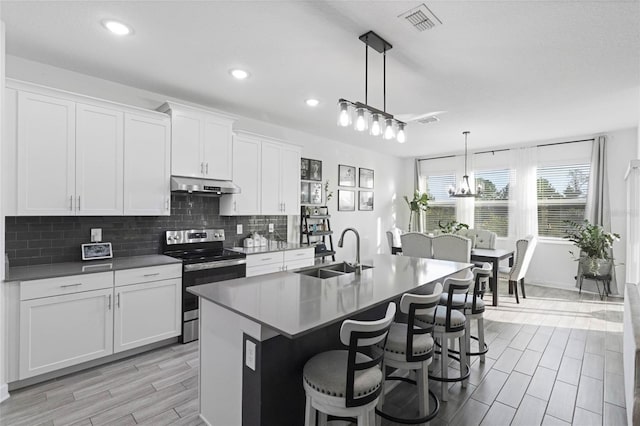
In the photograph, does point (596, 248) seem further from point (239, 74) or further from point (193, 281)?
point (193, 281)

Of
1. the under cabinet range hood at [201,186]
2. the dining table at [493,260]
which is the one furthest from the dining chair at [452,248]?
the under cabinet range hood at [201,186]

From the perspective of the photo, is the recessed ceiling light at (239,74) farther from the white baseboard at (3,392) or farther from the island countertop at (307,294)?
the white baseboard at (3,392)

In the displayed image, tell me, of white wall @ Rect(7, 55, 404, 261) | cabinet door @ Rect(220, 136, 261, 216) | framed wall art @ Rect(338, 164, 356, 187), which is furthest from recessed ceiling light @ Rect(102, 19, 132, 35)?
framed wall art @ Rect(338, 164, 356, 187)

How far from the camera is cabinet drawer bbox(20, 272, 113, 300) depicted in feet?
7.93

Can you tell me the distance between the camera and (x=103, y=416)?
215 cm

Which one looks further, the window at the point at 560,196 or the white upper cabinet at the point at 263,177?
the window at the point at 560,196

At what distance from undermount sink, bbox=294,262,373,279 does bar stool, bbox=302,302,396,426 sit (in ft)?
3.69

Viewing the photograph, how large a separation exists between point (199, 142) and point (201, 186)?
1.72 ft

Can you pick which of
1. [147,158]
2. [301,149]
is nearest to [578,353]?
[301,149]

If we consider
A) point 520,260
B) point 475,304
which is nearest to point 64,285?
point 475,304

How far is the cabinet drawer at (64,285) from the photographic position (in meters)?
2.42

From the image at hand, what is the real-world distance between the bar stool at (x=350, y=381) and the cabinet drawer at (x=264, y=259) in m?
2.39

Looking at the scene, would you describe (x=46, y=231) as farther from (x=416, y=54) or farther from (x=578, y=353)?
(x=578, y=353)

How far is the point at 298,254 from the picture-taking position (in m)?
4.50
